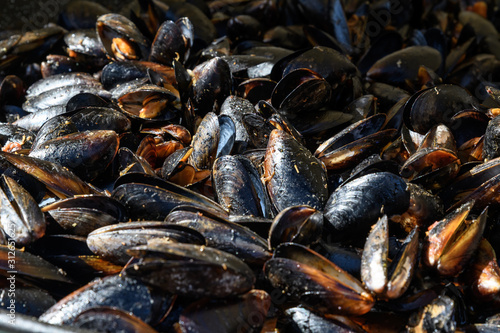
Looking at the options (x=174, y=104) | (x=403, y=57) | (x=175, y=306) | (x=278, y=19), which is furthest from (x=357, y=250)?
(x=278, y=19)

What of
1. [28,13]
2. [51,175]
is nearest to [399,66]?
[51,175]

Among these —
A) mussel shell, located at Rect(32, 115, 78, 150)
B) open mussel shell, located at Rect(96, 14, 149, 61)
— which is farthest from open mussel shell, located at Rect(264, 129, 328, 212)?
open mussel shell, located at Rect(96, 14, 149, 61)

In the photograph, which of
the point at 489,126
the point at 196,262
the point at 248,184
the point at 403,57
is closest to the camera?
the point at 196,262

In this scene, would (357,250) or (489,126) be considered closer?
(357,250)

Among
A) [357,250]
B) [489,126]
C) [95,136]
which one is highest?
[95,136]

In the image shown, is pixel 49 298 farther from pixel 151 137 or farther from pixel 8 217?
pixel 151 137

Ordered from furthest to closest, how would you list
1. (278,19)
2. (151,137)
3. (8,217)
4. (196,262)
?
(278,19) → (151,137) → (8,217) → (196,262)

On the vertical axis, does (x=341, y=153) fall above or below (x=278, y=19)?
below
